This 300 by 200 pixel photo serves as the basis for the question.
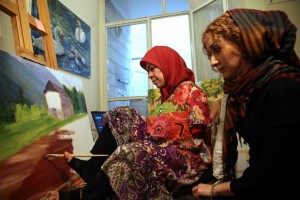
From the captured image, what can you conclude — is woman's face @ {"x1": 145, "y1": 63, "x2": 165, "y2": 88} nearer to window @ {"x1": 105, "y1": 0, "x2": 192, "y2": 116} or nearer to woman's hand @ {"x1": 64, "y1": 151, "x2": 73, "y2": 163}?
woman's hand @ {"x1": 64, "y1": 151, "x2": 73, "y2": 163}

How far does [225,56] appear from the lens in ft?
2.51

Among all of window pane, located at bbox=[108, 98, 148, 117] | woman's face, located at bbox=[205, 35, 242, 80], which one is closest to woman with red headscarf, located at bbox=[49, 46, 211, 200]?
woman's face, located at bbox=[205, 35, 242, 80]

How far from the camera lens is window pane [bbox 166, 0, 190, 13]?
2.75m

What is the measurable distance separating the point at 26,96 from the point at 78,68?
1.21 m

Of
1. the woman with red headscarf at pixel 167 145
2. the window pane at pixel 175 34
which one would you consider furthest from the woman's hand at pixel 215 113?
the window pane at pixel 175 34

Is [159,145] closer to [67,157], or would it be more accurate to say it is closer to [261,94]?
[67,157]

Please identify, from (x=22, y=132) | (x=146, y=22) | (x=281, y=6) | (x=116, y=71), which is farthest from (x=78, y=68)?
(x=281, y=6)

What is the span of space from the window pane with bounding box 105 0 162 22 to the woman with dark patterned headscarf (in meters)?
2.26

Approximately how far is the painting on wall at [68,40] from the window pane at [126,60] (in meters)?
0.46

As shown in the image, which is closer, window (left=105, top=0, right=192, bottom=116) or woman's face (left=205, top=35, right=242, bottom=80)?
woman's face (left=205, top=35, right=242, bottom=80)

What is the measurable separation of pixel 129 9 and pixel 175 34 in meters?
0.74

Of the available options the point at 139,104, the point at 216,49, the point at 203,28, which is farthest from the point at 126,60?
the point at 216,49

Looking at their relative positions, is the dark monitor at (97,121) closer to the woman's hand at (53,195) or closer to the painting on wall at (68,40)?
the painting on wall at (68,40)

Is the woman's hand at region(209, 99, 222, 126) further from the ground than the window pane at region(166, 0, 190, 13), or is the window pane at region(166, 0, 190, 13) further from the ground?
the window pane at region(166, 0, 190, 13)
